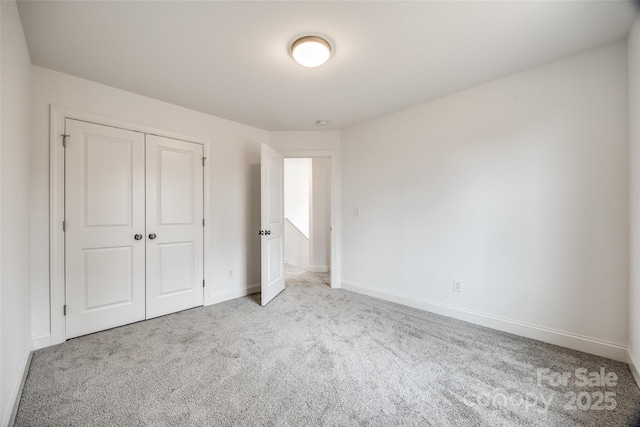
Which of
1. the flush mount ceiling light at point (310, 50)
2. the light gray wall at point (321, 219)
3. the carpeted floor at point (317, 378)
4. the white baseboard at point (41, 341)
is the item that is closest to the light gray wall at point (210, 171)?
the white baseboard at point (41, 341)

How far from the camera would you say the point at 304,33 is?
1.70m

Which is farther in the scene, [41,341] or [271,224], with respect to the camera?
[271,224]

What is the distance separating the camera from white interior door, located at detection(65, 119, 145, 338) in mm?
2195

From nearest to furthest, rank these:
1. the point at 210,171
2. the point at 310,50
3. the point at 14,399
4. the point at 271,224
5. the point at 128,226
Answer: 1. the point at 14,399
2. the point at 310,50
3. the point at 128,226
4. the point at 210,171
5. the point at 271,224

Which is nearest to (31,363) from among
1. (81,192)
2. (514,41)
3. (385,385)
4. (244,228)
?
(81,192)

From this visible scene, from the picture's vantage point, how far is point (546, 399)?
1.48 m

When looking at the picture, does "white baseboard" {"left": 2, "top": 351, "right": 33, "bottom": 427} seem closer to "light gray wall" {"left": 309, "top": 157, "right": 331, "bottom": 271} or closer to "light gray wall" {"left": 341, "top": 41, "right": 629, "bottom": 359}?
"light gray wall" {"left": 341, "top": 41, "right": 629, "bottom": 359}

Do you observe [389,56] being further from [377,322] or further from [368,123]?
[377,322]

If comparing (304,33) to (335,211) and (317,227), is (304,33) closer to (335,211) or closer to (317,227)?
(335,211)

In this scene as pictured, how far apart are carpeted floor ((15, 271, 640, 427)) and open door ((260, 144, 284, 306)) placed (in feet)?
2.24

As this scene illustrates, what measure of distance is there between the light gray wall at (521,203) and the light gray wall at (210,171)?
183 centimetres

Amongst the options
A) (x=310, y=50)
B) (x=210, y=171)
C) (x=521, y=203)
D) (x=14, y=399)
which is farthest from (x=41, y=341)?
(x=521, y=203)

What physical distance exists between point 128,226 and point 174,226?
42cm

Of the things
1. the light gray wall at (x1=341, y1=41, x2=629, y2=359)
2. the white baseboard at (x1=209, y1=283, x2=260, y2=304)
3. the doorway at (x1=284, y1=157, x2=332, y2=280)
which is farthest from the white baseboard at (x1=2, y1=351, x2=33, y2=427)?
the doorway at (x1=284, y1=157, x2=332, y2=280)
